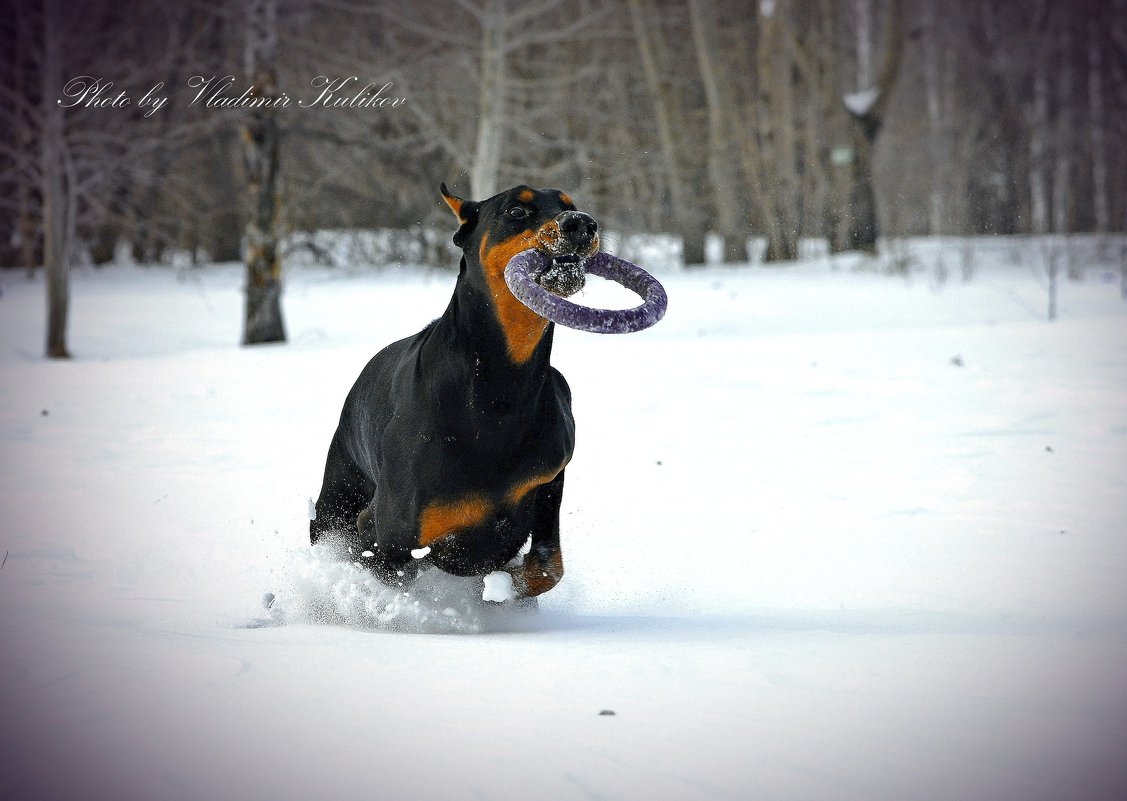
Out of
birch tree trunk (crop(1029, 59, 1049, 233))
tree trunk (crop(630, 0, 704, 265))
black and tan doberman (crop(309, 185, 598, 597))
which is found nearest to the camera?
black and tan doberman (crop(309, 185, 598, 597))

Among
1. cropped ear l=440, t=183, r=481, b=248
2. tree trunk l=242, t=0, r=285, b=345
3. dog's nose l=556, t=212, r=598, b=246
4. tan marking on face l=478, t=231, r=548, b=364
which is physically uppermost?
tree trunk l=242, t=0, r=285, b=345

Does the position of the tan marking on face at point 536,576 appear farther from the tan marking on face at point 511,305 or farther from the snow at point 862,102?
the snow at point 862,102

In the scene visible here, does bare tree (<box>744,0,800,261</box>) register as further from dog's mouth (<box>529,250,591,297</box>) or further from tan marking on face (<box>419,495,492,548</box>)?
tan marking on face (<box>419,495,492,548</box>)

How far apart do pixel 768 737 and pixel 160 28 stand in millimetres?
15093

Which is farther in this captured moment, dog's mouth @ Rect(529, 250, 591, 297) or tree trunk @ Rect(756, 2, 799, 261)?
tree trunk @ Rect(756, 2, 799, 261)

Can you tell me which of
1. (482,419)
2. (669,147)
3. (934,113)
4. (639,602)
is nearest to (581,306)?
(482,419)

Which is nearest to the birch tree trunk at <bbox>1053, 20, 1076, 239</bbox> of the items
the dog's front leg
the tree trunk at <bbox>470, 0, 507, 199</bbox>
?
the tree trunk at <bbox>470, 0, 507, 199</bbox>

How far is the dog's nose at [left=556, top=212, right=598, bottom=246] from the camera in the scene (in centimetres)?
298

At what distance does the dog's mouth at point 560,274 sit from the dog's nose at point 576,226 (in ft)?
0.18

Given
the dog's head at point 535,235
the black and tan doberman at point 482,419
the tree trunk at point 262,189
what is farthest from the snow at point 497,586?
the tree trunk at point 262,189

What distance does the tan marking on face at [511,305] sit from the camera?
3.09 meters

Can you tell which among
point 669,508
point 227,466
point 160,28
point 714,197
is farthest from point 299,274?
point 669,508

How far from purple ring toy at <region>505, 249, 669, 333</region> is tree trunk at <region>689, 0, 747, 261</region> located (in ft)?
54.9

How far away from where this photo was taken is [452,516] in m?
3.15
